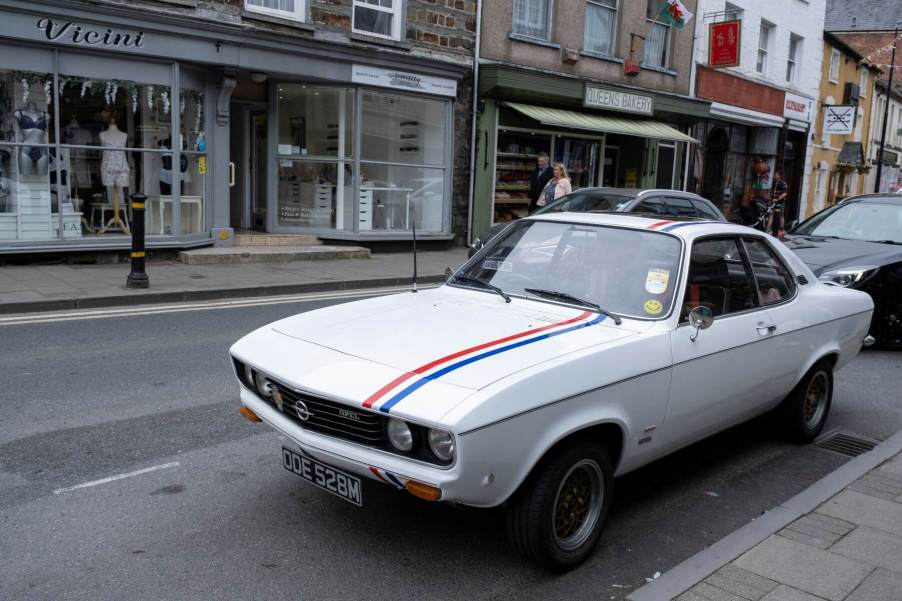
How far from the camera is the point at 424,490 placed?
328 cm

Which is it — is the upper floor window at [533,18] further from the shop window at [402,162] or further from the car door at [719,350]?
the car door at [719,350]

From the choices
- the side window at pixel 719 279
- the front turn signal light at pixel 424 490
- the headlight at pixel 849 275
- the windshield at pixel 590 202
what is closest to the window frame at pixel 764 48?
the windshield at pixel 590 202

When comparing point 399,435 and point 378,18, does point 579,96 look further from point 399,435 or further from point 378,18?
point 399,435

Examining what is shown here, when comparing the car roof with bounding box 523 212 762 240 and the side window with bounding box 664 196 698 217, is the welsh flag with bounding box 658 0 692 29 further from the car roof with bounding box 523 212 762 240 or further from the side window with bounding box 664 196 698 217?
the car roof with bounding box 523 212 762 240

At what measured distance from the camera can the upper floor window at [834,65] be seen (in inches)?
1262

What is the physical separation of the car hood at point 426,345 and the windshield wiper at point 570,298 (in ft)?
0.19

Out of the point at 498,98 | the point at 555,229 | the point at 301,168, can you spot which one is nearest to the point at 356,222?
the point at 301,168

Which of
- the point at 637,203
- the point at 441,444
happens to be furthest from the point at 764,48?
the point at 441,444

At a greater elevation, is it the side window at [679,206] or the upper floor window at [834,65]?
→ the upper floor window at [834,65]

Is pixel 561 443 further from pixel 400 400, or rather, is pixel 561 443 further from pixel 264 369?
pixel 264 369

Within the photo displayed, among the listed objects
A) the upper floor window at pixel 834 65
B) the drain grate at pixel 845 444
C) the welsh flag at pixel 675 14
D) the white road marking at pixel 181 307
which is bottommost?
the drain grate at pixel 845 444

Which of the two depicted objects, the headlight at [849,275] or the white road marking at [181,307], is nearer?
the headlight at [849,275]

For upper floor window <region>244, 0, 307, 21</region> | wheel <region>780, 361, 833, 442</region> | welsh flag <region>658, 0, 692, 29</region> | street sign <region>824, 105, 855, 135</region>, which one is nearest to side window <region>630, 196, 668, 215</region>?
wheel <region>780, 361, 833, 442</region>

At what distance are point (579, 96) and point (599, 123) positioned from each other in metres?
0.89
